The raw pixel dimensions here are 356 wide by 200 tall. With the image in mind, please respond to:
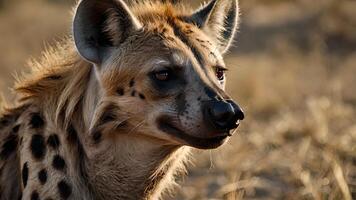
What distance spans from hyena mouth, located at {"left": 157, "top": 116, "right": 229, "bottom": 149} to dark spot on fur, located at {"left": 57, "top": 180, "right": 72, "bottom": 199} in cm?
60

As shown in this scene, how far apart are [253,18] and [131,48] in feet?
39.9

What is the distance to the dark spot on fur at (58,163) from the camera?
511 centimetres

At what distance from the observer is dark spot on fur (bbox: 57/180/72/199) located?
5055 millimetres

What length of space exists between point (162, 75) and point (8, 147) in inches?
40.9

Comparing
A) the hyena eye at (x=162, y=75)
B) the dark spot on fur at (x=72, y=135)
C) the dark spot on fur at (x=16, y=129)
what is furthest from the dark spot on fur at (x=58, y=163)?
the hyena eye at (x=162, y=75)

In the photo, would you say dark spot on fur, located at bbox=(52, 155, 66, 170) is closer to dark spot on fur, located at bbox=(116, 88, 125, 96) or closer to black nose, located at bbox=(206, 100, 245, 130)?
dark spot on fur, located at bbox=(116, 88, 125, 96)

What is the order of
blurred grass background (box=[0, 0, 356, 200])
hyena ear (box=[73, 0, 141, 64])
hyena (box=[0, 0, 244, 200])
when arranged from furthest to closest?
blurred grass background (box=[0, 0, 356, 200]) → hyena ear (box=[73, 0, 141, 64]) → hyena (box=[0, 0, 244, 200])

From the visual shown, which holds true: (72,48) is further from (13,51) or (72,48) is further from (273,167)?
(13,51)

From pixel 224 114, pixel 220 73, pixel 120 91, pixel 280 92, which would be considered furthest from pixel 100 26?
pixel 280 92

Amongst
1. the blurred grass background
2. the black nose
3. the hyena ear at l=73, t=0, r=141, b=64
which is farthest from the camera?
the blurred grass background

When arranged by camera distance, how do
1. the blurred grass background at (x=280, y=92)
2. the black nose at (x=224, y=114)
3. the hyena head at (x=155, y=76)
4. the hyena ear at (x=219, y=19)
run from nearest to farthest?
1. the black nose at (x=224, y=114)
2. the hyena head at (x=155, y=76)
3. the hyena ear at (x=219, y=19)
4. the blurred grass background at (x=280, y=92)

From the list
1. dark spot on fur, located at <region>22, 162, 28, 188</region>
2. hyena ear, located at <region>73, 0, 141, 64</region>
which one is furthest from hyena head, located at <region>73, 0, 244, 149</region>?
dark spot on fur, located at <region>22, 162, 28, 188</region>

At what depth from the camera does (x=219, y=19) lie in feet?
19.0

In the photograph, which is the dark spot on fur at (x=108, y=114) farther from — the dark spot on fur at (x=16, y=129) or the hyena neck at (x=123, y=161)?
the dark spot on fur at (x=16, y=129)
